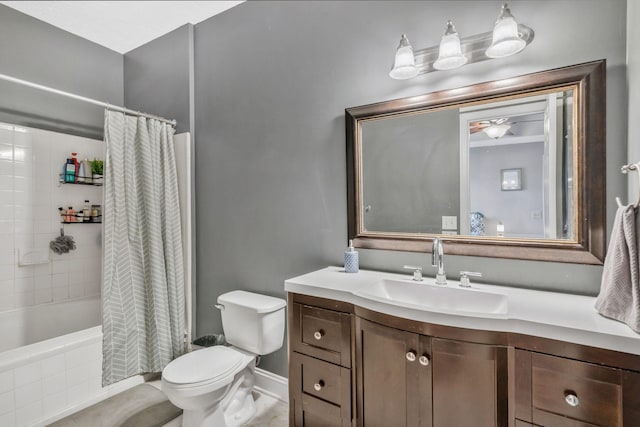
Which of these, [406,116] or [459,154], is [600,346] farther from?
[406,116]

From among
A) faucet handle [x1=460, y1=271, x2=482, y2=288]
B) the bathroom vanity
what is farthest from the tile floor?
faucet handle [x1=460, y1=271, x2=482, y2=288]

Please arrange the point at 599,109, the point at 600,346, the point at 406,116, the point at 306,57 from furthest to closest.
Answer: the point at 306,57 → the point at 406,116 → the point at 599,109 → the point at 600,346

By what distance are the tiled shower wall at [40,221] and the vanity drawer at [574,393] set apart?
3.28 meters

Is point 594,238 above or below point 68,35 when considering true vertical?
below

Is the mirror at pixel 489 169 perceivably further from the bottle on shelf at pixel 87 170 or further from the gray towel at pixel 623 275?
the bottle on shelf at pixel 87 170

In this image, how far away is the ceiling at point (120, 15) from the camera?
2.33 meters

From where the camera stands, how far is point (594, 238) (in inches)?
50.9

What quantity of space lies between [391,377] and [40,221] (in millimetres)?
2894

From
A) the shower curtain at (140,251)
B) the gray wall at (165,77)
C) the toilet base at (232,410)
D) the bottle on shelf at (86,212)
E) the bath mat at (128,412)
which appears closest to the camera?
the toilet base at (232,410)

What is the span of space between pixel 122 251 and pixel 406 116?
2.03 m

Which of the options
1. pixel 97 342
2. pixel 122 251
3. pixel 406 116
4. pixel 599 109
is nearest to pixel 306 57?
pixel 406 116

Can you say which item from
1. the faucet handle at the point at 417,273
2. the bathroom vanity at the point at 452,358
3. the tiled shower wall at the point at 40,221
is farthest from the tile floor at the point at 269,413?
the tiled shower wall at the point at 40,221

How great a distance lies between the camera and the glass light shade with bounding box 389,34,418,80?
62.6 inches

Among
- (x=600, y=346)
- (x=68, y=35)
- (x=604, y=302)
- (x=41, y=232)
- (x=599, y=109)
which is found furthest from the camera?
(x=68, y=35)
